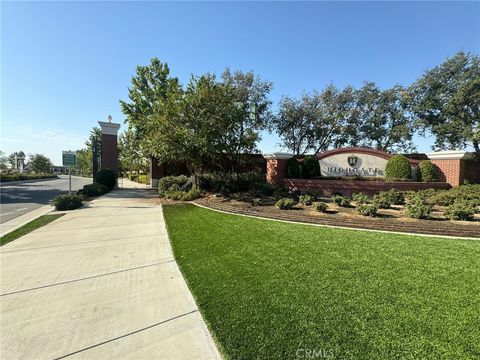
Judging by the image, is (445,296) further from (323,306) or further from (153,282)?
(153,282)

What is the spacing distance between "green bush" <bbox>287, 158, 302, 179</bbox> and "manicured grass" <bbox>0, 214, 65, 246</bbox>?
39.8 feet

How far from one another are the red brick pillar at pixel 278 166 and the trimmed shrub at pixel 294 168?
288 mm

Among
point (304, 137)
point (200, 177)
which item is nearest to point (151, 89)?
point (200, 177)

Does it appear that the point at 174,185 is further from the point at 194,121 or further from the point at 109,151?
the point at 109,151

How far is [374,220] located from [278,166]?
9308 millimetres

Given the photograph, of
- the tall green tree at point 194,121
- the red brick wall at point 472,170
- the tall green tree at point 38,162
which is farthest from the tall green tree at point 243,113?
the tall green tree at point 38,162

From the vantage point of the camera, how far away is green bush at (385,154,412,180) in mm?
13672

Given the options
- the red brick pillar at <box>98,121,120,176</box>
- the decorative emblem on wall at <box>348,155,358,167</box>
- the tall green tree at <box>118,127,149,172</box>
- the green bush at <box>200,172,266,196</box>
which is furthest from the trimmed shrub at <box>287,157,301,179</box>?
the tall green tree at <box>118,127,149,172</box>

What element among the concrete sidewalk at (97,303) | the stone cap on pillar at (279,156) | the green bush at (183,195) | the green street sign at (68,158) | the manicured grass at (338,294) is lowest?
the concrete sidewalk at (97,303)

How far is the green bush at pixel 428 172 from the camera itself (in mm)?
13578

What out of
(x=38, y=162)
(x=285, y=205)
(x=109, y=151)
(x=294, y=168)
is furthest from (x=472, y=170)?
(x=38, y=162)

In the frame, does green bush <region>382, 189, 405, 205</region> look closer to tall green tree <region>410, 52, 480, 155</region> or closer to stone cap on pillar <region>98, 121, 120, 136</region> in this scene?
tall green tree <region>410, 52, 480, 155</region>

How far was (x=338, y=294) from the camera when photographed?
3.33 m

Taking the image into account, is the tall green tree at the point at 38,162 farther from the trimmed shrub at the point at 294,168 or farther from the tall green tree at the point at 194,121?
the trimmed shrub at the point at 294,168
